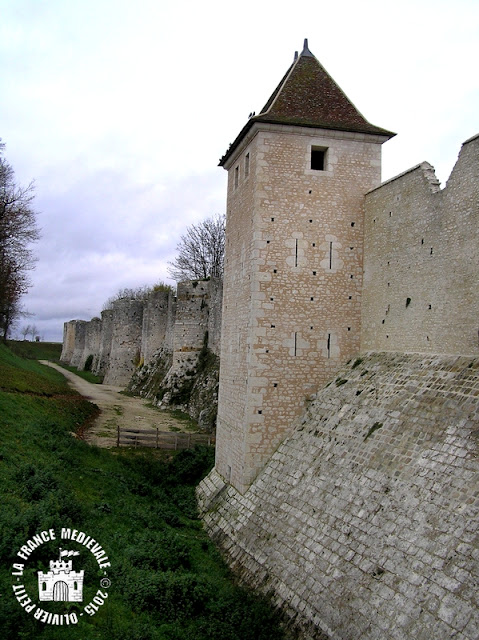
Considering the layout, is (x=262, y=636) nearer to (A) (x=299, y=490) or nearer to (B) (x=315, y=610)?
(B) (x=315, y=610)

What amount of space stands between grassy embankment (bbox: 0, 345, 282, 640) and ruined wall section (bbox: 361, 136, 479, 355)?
207 inches

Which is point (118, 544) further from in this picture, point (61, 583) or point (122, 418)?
point (122, 418)

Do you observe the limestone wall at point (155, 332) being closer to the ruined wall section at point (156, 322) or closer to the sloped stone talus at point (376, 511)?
the ruined wall section at point (156, 322)

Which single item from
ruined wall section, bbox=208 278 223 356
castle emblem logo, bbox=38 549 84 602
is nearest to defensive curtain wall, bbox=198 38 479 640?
castle emblem logo, bbox=38 549 84 602

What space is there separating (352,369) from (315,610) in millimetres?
5201

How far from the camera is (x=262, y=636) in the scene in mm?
7066

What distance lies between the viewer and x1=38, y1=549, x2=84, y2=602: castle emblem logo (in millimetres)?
6741

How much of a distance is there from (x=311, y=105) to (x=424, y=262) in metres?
5.15

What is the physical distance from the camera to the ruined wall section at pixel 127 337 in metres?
40.3

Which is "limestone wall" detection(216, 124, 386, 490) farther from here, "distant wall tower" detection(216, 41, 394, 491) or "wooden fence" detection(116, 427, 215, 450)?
"wooden fence" detection(116, 427, 215, 450)

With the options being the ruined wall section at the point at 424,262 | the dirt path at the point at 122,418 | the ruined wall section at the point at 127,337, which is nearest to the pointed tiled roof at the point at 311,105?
the ruined wall section at the point at 424,262

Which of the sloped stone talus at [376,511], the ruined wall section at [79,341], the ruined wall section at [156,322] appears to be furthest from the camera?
the ruined wall section at [79,341]

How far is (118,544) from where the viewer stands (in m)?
9.06

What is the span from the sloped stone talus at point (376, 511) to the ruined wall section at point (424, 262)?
496mm
